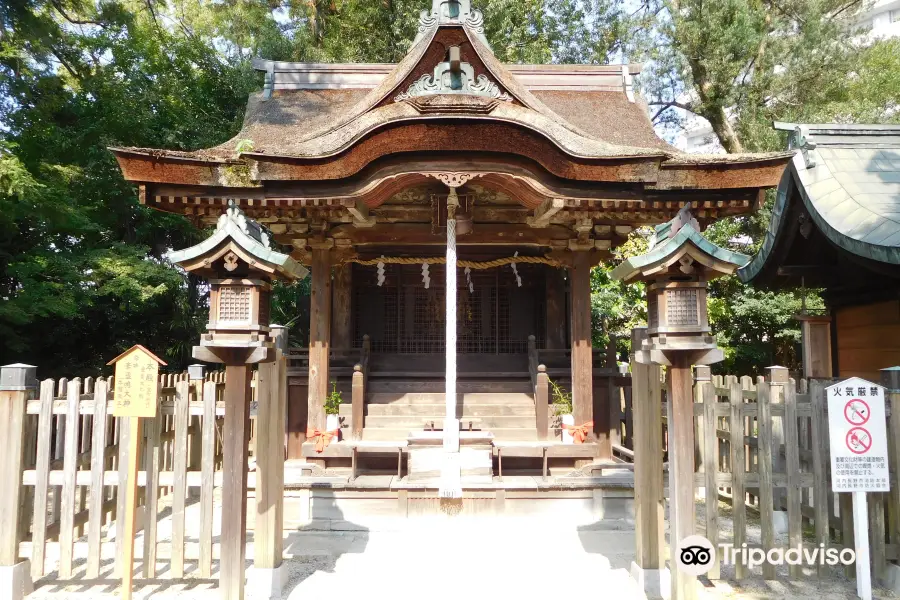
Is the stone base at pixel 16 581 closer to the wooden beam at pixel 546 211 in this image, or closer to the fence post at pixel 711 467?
the fence post at pixel 711 467

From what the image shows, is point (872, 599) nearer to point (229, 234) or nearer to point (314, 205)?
point (229, 234)

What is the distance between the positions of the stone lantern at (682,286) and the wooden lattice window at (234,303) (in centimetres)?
324

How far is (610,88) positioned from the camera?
10.7 metres

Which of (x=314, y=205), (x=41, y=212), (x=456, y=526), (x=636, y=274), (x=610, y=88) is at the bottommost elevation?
(x=456, y=526)

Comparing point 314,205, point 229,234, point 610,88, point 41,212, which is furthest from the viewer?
point 41,212

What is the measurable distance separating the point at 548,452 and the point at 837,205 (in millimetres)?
4957

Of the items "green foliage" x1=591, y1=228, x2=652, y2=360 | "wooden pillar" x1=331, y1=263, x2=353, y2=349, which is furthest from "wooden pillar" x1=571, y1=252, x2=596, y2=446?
"green foliage" x1=591, y1=228, x2=652, y2=360

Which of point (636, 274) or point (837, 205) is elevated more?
point (837, 205)

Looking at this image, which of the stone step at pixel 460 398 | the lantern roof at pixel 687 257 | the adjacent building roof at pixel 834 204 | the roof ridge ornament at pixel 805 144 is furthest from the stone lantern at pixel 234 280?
the roof ridge ornament at pixel 805 144

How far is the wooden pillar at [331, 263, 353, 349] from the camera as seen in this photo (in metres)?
9.92

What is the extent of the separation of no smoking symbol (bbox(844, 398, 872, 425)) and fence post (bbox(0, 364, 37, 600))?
23.5ft

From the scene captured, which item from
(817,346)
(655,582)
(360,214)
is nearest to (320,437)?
(360,214)

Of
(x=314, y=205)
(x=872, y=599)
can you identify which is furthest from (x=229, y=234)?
(x=872, y=599)

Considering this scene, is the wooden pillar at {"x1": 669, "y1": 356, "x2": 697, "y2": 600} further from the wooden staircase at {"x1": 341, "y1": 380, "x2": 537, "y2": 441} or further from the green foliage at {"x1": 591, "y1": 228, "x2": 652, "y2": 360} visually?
the green foliage at {"x1": 591, "y1": 228, "x2": 652, "y2": 360}
